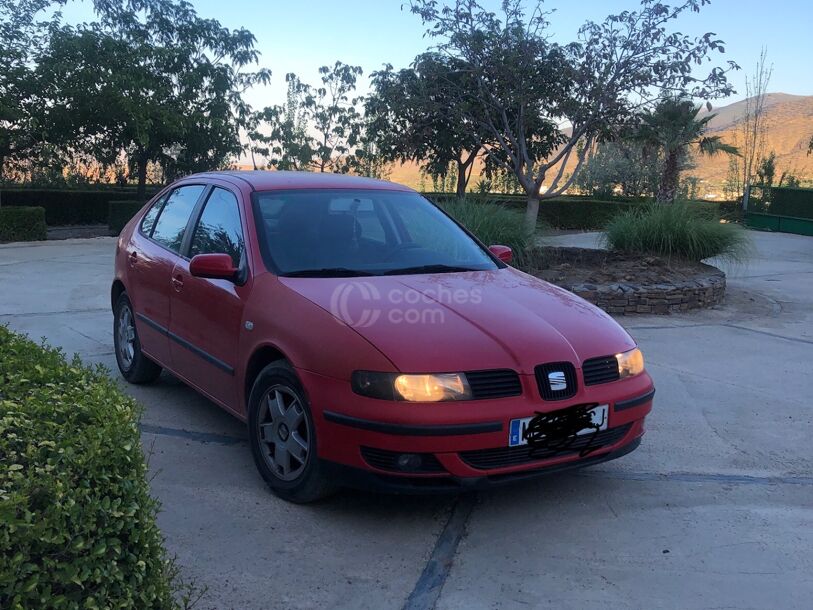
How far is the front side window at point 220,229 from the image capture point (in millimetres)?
4461

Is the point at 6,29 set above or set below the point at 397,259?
above

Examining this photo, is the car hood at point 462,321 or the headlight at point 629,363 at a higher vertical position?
the car hood at point 462,321

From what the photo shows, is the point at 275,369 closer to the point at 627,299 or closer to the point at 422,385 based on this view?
the point at 422,385

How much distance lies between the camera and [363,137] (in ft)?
83.1

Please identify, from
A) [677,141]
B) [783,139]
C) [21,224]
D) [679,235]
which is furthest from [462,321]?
[783,139]

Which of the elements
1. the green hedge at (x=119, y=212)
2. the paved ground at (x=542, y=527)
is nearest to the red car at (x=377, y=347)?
the paved ground at (x=542, y=527)

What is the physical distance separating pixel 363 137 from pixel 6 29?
1099cm

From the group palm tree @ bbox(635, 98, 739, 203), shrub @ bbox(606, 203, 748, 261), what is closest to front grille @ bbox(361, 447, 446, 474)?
shrub @ bbox(606, 203, 748, 261)

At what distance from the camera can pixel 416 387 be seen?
3336mm

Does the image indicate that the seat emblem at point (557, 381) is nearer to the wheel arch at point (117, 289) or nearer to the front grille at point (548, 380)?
the front grille at point (548, 380)

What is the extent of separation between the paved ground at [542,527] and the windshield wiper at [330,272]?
1107mm

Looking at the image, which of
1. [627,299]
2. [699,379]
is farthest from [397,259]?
[627,299]

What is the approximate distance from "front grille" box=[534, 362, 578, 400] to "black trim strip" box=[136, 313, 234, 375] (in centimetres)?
170

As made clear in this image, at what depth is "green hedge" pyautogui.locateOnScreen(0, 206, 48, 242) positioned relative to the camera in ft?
54.7
